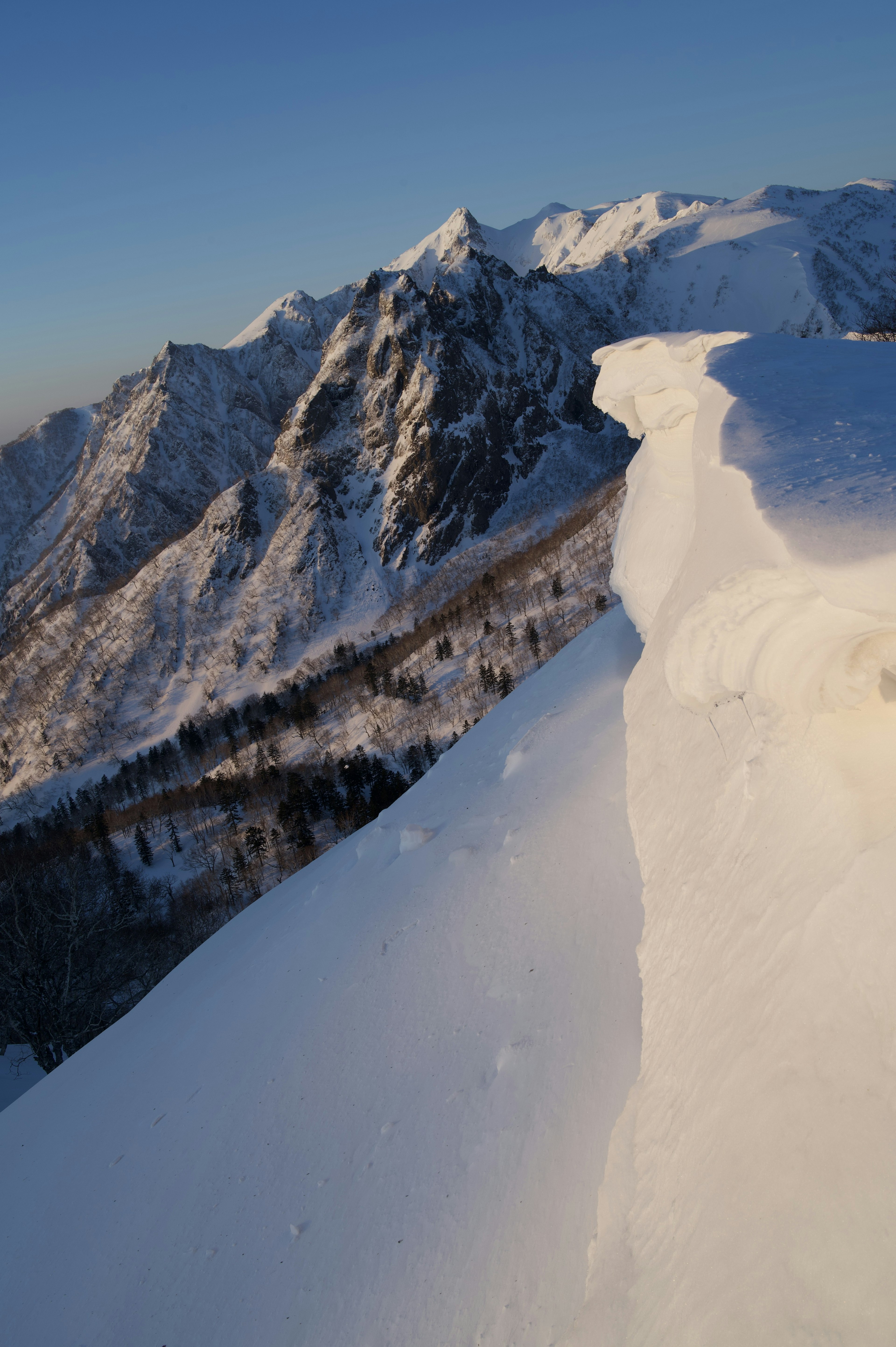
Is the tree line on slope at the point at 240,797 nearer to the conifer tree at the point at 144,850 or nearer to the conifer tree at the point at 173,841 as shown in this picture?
the conifer tree at the point at 173,841

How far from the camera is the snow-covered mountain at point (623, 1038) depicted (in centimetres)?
406

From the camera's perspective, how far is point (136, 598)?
161875mm

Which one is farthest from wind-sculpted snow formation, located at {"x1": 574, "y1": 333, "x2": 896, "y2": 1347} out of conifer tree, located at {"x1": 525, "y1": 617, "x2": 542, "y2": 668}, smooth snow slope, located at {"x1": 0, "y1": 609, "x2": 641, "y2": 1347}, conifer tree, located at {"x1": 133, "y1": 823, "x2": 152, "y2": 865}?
conifer tree, located at {"x1": 133, "y1": 823, "x2": 152, "y2": 865}

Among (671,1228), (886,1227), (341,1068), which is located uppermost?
(886,1227)

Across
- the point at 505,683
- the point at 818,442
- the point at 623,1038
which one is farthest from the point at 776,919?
the point at 505,683

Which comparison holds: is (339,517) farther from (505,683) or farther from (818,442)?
(818,442)

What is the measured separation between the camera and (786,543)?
4.12m

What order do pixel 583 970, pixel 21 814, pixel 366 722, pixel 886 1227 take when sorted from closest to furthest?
pixel 886 1227, pixel 583 970, pixel 366 722, pixel 21 814

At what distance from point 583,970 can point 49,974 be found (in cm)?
2542

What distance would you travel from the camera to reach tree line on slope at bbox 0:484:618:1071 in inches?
1008

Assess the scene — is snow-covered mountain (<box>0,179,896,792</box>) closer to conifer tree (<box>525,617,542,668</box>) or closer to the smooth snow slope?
conifer tree (<box>525,617,542,668</box>)

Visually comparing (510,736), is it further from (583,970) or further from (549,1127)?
(549,1127)

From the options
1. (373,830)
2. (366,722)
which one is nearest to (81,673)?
(366,722)

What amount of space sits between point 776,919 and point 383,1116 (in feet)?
17.1
